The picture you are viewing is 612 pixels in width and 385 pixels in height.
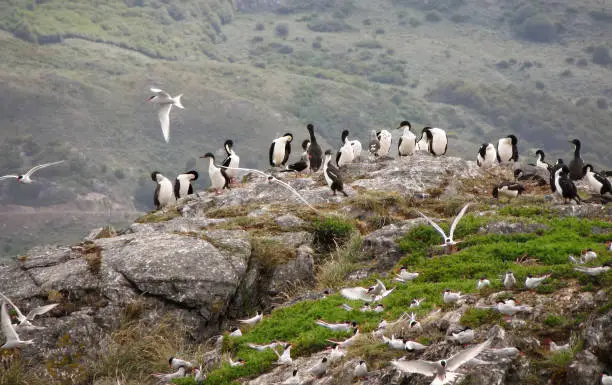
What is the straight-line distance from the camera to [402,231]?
1927 cm

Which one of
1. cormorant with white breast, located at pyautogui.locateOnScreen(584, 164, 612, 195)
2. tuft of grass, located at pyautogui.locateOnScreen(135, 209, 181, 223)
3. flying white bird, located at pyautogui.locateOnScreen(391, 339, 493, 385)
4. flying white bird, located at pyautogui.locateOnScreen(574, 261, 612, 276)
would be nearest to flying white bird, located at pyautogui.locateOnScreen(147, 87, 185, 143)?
tuft of grass, located at pyautogui.locateOnScreen(135, 209, 181, 223)

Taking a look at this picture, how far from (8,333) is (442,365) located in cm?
853

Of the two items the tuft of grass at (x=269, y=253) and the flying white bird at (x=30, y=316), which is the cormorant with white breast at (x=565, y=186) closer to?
the tuft of grass at (x=269, y=253)

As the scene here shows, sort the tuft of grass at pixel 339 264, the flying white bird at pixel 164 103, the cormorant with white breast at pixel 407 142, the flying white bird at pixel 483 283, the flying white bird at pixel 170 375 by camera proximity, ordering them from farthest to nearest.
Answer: the cormorant with white breast at pixel 407 142 → the flying white bird at pixel 164 103 → the tuft of grass at pixel 339 264 → the flying white bird at pixel 170 375 → the flying white bird at pixel 483 283

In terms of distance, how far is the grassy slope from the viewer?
14.2 metres

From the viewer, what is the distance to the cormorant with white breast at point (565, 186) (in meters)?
20.4

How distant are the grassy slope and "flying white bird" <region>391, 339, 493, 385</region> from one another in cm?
213

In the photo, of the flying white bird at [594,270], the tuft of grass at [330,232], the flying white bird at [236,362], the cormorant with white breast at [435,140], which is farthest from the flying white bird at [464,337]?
the cormorant with white breast at [435,140]

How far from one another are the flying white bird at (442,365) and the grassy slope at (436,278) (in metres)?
2.13

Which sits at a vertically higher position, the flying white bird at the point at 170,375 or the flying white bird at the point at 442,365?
the flying white bird at the point at 442,365

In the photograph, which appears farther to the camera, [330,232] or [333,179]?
[333,179]

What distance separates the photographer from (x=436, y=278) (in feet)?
54.4

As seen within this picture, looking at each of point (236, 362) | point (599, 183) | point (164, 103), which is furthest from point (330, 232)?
point (599, 183)

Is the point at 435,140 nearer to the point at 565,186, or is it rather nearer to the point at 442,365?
the point at 565,186
